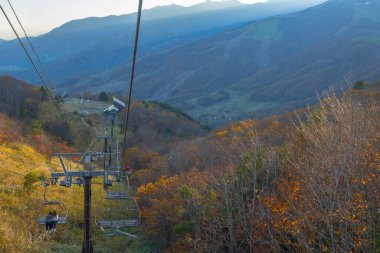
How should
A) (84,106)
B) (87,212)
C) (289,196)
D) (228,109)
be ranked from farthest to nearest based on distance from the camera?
1. (228,109)
2. (84,106)
3. (289,196)
4. (87,212)

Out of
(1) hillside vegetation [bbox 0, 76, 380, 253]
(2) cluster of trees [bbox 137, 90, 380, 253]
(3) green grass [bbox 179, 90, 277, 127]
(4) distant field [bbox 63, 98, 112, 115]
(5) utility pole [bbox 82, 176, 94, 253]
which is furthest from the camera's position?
(3) green grass [bbox 179, 90, 277, 127]

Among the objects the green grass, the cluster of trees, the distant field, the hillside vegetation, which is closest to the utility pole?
the hillside vegetation

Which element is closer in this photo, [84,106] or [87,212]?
[87,212]

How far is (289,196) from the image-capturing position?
1733 cm

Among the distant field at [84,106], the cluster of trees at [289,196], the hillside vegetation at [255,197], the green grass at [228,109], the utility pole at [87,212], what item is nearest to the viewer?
the utility pole at [87,212]

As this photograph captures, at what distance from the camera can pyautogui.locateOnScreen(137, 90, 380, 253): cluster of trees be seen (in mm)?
13820

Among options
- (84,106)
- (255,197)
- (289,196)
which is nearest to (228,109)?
(84,106)

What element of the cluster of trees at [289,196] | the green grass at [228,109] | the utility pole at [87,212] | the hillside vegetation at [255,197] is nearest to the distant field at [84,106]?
the hillside vegetation at [255,197]

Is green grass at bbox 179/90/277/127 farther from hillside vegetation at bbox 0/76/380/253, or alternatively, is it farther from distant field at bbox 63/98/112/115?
hillside vegetation at bbox 0/76/380/253

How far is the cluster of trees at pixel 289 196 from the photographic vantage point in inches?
544

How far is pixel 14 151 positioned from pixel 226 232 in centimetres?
2445

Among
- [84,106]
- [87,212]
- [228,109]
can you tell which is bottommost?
[228,109]

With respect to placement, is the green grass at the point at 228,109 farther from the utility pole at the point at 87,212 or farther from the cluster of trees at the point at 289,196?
the utility pole at the point at 87,212

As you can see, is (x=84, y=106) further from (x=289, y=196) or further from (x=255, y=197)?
(x=289, y=196)
